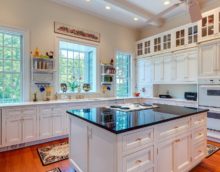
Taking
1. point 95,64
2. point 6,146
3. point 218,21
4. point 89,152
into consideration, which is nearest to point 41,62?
point 95,64

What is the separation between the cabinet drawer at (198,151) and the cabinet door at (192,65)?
214cm

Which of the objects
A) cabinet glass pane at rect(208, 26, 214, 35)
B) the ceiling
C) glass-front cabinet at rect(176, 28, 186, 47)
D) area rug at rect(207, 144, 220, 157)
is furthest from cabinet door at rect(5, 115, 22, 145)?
cabinet glass pane at rect(208, 26, 214, 35)

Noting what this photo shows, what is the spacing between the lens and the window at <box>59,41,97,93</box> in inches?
181

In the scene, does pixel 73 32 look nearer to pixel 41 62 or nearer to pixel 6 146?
pixel 41 62

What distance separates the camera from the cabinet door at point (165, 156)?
5.93 ft

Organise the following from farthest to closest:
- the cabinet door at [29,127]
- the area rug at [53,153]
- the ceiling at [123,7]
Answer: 1. the ceiling at [123,7]
2. the cabinet door at [29,127]
3. the area rug at [53,153]

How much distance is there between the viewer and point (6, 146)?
3031 mm

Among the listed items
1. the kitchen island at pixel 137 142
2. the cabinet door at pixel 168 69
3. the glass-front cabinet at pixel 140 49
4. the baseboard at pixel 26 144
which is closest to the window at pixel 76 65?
the baseboard at pixel 26 144

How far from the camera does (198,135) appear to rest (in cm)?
241

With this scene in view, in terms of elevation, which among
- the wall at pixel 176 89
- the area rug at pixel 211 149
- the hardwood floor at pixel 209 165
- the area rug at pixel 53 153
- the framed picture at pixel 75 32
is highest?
the framed picture at pixel 75 32

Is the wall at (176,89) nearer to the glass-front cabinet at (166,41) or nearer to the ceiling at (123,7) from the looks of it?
the glass-front cabinet at (166,41)

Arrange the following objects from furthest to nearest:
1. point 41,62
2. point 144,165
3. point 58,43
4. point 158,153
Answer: point 58,43 → point 41,62 → point 158,153 → point 144,165

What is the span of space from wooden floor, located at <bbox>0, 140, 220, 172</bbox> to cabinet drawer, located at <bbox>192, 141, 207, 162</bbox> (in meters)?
0.19

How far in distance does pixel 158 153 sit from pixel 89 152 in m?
0.82
